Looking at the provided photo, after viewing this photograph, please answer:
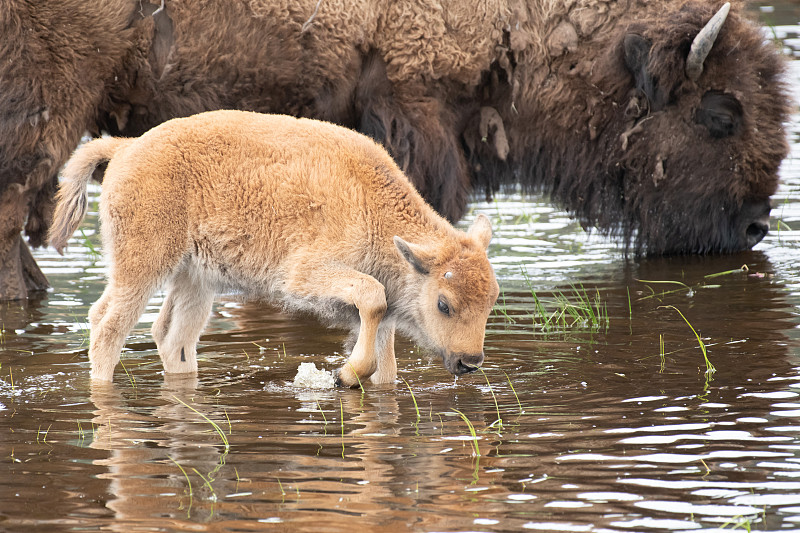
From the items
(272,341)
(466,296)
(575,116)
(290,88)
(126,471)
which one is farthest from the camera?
(575,116)

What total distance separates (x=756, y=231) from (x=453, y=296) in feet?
15.7

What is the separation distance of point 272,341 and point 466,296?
77.4 inches

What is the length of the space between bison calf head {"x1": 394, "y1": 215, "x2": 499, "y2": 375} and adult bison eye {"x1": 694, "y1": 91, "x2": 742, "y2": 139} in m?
3.91

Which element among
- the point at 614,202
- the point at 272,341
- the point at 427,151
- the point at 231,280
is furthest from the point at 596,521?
the point at 614,202

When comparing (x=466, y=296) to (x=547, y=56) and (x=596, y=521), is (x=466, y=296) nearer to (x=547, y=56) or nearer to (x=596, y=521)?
(x=596, y=521)

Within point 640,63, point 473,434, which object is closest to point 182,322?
point 473,434

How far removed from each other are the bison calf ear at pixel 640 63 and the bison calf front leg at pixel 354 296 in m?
4.08

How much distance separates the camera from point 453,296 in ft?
19.4

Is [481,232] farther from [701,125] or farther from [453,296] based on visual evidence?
[701,125]

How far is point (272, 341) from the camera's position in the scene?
7438mm

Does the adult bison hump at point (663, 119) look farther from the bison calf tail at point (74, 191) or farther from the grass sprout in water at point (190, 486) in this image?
the grass sprout in water at point (190, 486)

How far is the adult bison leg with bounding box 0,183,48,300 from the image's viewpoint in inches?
337

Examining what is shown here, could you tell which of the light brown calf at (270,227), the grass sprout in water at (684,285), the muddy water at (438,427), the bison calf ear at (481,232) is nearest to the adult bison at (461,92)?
the grass sprout in water at (684,285)

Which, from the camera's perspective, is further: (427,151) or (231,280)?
(427,151)
